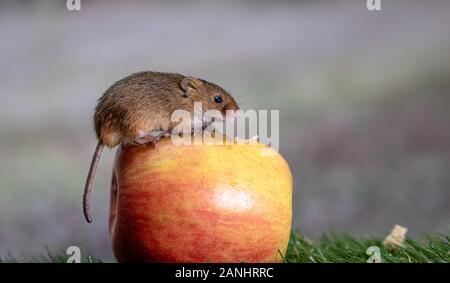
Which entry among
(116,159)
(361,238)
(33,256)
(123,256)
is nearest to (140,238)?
(123,256)

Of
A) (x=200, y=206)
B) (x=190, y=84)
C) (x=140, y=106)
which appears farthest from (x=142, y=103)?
(x=200, y=206)

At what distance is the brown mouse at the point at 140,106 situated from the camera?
1.99 metres

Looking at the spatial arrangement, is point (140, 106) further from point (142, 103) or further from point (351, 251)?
point (351, 251)

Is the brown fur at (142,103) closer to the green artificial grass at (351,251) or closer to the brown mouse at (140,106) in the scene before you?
the brown mouse at (140,106)

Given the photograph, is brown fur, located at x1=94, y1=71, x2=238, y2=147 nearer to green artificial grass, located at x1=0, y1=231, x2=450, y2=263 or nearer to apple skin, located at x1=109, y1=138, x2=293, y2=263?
apple skin, located at x1=109, y1=138, x2=293, y2=263

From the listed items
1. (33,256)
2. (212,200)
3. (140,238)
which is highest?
(212,200)

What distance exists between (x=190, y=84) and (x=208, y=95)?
74mm

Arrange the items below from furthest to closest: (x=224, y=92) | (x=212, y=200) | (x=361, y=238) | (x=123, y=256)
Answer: (x=361, y=238)
(x=224, y=92)
(x=123, y=256)
(x=212, y=200)

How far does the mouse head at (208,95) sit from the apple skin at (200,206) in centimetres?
38

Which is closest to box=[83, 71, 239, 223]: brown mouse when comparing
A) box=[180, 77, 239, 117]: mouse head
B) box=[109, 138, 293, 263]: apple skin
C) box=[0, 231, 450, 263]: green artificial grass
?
box=[180, 77, 239, 117]: mouse head

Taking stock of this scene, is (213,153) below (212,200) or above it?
above
